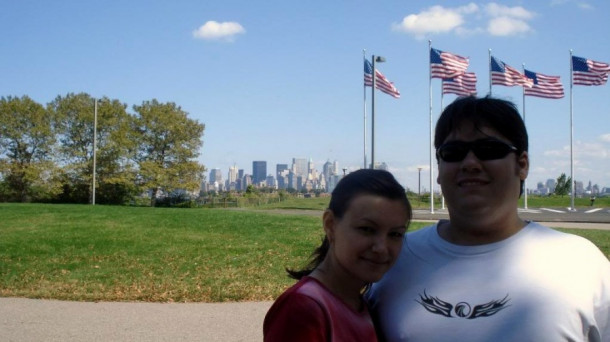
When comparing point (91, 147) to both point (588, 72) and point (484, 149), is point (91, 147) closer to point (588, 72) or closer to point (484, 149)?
point (588, 72)

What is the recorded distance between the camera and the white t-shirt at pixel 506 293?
170 centimetres

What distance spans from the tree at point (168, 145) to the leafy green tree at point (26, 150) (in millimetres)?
6192

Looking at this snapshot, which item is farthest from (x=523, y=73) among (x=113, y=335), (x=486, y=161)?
(x=486, y=161)

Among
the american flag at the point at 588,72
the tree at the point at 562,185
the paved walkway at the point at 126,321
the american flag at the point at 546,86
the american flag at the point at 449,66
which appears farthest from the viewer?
the tree at the point at 562,185

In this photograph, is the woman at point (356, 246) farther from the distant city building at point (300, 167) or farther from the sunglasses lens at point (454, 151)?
the distant city building at point (300, 167)

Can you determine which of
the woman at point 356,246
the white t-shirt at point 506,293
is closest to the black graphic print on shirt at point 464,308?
the white t-shirt at point 506,293

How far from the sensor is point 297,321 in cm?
160

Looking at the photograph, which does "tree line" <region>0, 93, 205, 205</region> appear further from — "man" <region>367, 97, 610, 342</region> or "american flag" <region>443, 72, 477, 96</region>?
"man" <region>367, 97, 610, 342</region>

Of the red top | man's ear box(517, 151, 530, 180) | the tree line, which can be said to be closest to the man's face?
man's ear box(517, 151, 530, 180)

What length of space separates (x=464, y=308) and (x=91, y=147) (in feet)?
141

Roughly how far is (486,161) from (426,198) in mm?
46874

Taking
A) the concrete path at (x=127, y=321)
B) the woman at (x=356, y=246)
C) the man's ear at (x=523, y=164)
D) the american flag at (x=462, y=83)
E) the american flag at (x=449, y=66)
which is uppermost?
the american flag at (x=449, y=66)

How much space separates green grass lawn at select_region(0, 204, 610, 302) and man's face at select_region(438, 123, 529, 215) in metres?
6.35

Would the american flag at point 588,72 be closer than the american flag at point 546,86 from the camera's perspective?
Yes
